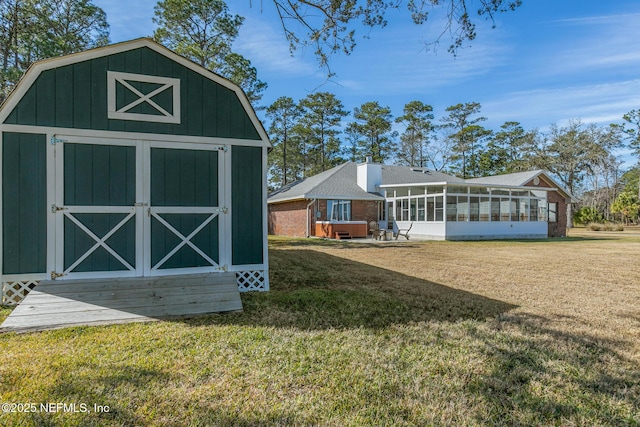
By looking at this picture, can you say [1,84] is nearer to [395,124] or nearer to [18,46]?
[18,46]

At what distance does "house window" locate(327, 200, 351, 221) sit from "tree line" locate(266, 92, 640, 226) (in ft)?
56.1

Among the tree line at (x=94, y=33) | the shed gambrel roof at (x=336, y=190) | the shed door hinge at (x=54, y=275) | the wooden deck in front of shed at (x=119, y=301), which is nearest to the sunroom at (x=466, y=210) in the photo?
the shed gambrel roof at (x=336, y=190)

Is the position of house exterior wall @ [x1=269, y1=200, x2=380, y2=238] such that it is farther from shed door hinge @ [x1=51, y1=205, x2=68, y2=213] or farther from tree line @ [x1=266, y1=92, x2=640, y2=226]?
tree line @ [x1=266, y1=92, x2=640, y2=226]

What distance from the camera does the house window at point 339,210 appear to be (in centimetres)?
1856

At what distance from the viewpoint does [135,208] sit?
5.00m

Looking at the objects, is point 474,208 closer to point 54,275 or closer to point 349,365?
point 349,365

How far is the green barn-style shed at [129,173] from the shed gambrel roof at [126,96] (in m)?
0.01

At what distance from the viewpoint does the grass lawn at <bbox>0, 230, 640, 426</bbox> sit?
7.09 feet

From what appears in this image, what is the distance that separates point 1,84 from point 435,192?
1811 cm

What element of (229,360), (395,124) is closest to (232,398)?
(229,360)

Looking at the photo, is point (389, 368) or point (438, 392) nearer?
point (438, 392)

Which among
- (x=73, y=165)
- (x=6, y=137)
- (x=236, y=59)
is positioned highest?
(x=236, y=59)

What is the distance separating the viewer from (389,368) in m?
2.77

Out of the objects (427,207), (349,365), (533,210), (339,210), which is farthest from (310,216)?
(349,365)
